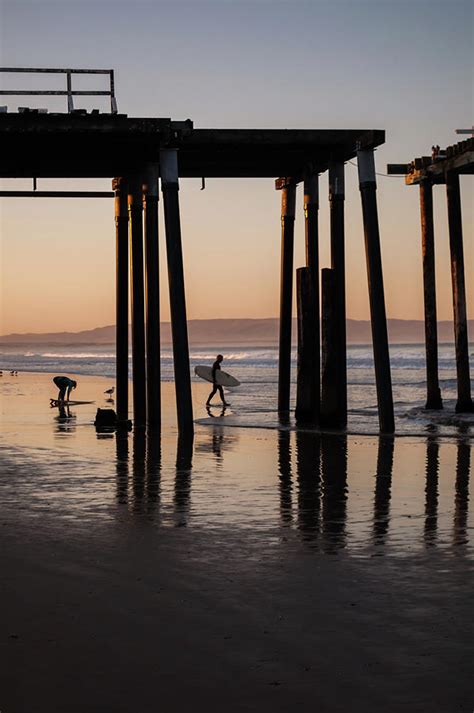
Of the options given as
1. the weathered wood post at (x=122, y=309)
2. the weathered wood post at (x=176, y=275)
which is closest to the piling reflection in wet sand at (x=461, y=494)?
the weathered wood post at (x=176, y=275)

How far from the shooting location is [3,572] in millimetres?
8836

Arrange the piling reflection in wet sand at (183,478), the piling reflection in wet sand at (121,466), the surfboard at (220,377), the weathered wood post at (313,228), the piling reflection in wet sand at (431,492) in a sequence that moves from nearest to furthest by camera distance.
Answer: the piling reflection in wet sand at (431,492)
the piling reflection in wet sand at (183,478)
the piling reflection in wet sand at (121,466)
the weathered wood post at (313,228)
the surfboard at (220,377)

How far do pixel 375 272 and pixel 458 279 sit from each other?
204 inches

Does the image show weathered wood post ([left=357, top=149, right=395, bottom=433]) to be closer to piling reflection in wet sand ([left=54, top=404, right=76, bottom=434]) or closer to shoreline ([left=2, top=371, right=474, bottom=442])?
shoreline ([left=2, top=371, right=474, bottom=442])

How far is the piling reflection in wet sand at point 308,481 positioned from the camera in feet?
36.4

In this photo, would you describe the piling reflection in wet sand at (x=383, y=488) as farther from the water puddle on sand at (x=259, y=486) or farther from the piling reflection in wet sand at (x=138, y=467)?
the piling reflection in wet sand at (x=138, y=467)

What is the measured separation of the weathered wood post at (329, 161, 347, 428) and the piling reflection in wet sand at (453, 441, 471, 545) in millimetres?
3047

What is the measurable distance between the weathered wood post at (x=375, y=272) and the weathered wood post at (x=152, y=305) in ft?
13.1

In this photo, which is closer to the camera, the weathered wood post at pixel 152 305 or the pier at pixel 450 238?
the weathered wood post at pixel 152 305

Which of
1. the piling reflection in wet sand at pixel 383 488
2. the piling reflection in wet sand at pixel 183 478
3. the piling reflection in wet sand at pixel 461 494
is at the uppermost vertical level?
the piling reflection in wet sand at pixel 183 478

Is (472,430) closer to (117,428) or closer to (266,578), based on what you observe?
(117,428)

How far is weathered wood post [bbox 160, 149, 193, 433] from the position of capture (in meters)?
20.8

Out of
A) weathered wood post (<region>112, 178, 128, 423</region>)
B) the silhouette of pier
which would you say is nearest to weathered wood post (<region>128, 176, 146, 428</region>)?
the silhouette of pier

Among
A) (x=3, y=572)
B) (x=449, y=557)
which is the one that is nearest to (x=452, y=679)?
(x=449, y=557)
